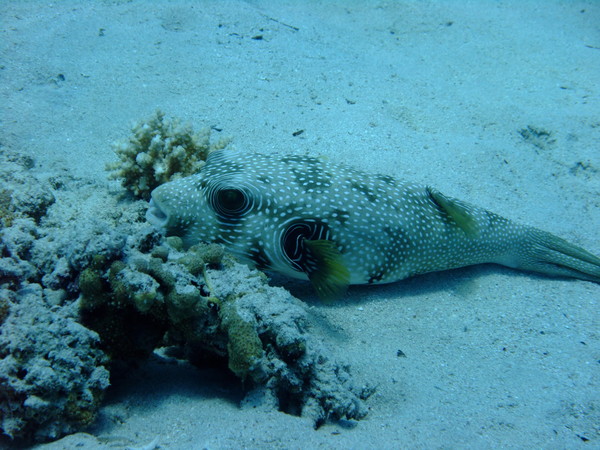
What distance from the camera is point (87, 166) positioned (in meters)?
4.83

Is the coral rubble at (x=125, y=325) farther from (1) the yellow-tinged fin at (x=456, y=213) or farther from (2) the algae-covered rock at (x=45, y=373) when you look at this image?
(1) the yellow-tinged fin at (x=456, y=213)

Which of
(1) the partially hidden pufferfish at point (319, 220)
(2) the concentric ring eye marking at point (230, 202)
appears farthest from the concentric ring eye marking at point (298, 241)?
(2) the concentric ring eye marking at point (230, 202)

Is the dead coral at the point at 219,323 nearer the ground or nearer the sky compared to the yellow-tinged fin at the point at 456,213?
nearer the ground

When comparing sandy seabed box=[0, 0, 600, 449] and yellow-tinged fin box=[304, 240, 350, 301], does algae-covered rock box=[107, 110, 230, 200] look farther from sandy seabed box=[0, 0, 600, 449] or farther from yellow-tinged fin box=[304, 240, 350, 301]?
yellow-tinged fin box=[304, 240, 350, 301]

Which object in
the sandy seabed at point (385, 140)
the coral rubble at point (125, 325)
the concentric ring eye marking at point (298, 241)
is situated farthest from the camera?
the concentric ring eye marking at point (298, 241)

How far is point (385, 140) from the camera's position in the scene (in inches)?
236

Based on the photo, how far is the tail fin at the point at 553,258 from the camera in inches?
181

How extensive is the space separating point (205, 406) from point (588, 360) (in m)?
3.65

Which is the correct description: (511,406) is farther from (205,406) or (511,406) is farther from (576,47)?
(576,47)

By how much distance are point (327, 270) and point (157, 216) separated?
1.75 metres

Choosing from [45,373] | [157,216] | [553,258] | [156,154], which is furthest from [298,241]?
[553,258]

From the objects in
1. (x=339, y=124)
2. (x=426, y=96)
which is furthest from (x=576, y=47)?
(x=339, y=124)

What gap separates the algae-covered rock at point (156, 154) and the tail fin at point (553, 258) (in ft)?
14.2

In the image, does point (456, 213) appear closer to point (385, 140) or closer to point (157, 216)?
point (385, 140)
